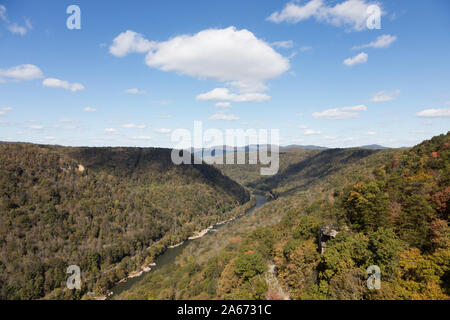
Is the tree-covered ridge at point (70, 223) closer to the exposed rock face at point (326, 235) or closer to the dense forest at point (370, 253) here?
the dense forest at point (370, 253)

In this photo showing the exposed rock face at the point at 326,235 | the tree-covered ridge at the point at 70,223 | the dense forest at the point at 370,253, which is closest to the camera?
the dense forest at the point at 370,253

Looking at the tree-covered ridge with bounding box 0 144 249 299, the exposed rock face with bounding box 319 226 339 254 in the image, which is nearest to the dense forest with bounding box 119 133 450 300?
the exposed rock face with bounding box 319 226 339 254

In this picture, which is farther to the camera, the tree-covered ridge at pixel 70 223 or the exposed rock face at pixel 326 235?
the tree-covered ridge at pixel 70 223

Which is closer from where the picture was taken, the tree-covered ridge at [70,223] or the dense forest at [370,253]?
the dense forest at [370,253]

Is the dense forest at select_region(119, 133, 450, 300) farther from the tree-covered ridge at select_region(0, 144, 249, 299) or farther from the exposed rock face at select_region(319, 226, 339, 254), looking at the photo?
the tree-covered ridge at select_region(0, 144, 249, 299)

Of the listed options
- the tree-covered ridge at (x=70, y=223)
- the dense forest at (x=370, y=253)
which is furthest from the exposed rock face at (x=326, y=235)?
the tree-covered ridge at (x=70, y=223)

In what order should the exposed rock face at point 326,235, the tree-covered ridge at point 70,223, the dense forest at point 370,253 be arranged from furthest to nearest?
the tree-covered ridge at point 70,223, the exposed rock face at point 326,235, the dense forest at point 370,253

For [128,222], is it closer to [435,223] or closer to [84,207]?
[84,207]

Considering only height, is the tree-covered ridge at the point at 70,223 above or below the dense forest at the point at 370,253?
below
